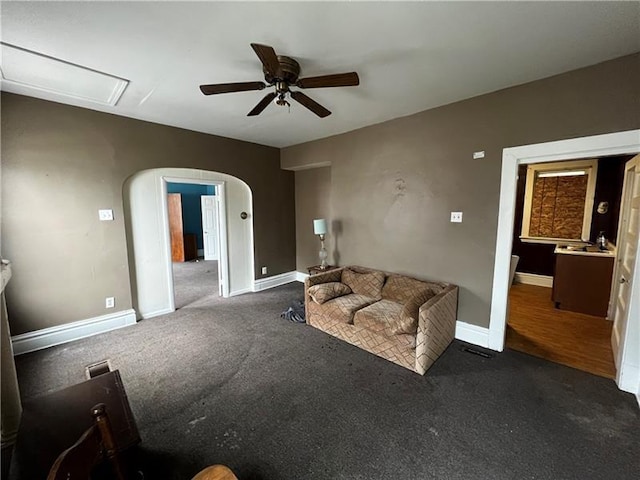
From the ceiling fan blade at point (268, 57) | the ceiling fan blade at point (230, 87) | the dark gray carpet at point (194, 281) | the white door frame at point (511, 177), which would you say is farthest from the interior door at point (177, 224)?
the white door frame at point (511, 177)

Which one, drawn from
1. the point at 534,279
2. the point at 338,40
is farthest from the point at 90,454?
the point at 534,279

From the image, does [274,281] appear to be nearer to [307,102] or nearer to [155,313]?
[155,313]

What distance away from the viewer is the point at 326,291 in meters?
3.36

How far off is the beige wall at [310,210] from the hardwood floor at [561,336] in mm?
2795

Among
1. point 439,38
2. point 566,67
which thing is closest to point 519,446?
point 439,38

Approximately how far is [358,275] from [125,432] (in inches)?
117

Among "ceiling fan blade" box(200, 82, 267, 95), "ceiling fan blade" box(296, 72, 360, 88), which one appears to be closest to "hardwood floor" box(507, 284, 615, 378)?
"ceiling fan blade" box(296, 72, 360, 88)

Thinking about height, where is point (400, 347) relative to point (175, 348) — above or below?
above

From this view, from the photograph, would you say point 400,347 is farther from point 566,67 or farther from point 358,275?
point 566,67

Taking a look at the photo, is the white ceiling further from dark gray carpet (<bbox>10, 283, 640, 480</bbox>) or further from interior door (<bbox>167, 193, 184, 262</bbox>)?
interior door (<bbox>167, 193, 184, 262</bbox>)

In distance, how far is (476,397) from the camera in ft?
7.13

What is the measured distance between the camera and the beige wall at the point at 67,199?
2775 millimetres

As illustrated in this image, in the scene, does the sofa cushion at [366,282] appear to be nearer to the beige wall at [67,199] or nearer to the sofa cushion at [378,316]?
the sofa cushion at [378,316]

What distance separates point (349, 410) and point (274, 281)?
343 cm
